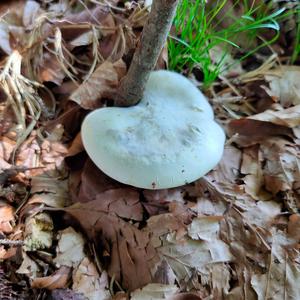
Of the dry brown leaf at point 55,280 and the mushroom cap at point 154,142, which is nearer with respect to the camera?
the dry brown leaf at point 55,280

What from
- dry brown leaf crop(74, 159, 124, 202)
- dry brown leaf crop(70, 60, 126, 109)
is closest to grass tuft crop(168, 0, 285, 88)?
dry brown leaf crop(70, 60, 126, 109)

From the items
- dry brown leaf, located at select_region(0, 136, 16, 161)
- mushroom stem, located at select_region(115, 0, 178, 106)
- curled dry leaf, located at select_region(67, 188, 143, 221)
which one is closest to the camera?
mushroom stem, located at select_region(115, 0, 178, 106)

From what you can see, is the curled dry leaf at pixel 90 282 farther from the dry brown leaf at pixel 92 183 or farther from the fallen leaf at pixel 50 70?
the fallen leaf at pixel 50 70

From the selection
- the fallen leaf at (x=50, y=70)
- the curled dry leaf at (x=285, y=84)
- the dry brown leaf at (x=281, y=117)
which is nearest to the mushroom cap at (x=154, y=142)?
the dry brown leaf at (x=281, y=117)

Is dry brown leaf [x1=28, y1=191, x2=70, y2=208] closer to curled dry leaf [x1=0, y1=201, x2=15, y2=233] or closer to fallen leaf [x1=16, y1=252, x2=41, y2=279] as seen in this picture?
curled dry leaf [x1=0, y1=201, x2=15, y2=233]

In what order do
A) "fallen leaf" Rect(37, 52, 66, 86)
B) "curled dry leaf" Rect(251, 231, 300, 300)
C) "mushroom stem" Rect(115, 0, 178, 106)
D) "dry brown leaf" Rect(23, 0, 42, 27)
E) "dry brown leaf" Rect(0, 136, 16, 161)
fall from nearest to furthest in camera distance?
"mushroom stem" Rect(115, 0, 178, 106)
"curled dry leaf" Rect(251, 231, 300, 300)
"dry brown leaf" Rect(0, 136, 16, 161)
"fallen leaf" Rect(37, 52, 66, 86)
"dry brown leaf" Rect(23, 0, 42, 27)

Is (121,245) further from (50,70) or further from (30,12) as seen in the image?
A: (30,12)

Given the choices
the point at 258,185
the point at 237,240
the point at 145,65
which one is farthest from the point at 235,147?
the point at 145,65
